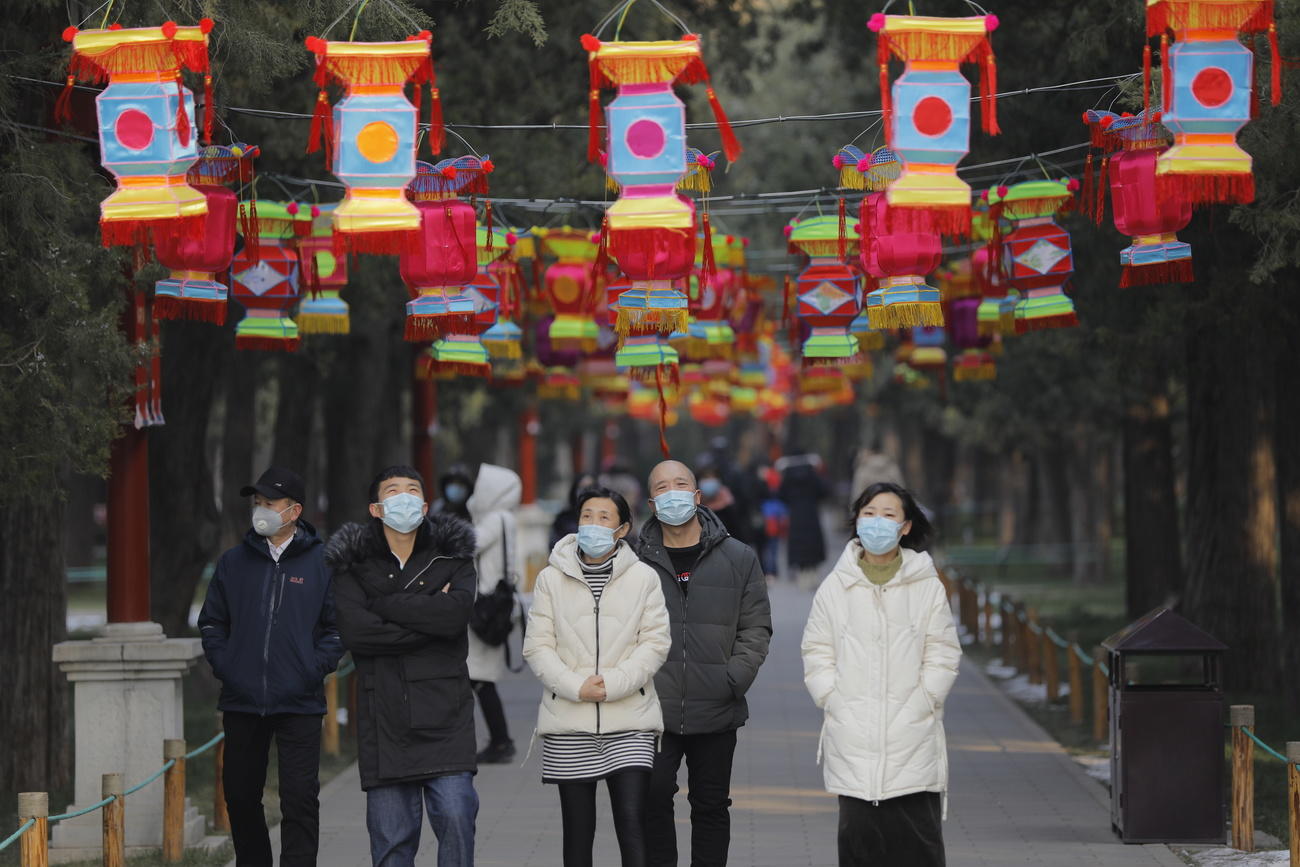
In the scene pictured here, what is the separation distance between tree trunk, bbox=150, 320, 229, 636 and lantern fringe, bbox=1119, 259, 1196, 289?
9697mm

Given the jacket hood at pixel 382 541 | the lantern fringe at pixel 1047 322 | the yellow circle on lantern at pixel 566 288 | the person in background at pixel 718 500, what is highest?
the yellow circle on lantern at pixel 566 288

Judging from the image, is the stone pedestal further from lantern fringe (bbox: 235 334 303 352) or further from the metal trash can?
the metal trash can

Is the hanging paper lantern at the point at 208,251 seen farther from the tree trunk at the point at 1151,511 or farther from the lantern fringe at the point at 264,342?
the tree trunk at the point at 1151,511

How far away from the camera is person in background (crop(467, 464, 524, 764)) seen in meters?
13.8

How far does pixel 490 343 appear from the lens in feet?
52.7

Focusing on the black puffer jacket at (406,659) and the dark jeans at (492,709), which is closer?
the black puffer jacket at (406,659)

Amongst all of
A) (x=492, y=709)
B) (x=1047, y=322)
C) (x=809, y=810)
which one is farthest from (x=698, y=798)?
(x=1047, y=322)

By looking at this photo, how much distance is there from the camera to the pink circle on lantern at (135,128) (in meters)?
9.21

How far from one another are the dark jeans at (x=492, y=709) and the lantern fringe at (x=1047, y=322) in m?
4.38

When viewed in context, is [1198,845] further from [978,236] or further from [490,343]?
[490,343]

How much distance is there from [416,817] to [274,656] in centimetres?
117

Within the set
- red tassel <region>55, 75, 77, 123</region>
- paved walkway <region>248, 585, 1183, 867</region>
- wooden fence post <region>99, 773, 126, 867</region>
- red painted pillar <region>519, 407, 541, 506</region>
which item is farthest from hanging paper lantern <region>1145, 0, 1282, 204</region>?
red painted pillar <region>519, 407, 541, 506</region>

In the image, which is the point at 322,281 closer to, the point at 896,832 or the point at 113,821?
the point at 113,821

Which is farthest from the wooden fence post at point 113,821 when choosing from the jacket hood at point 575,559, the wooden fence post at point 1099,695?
the wooden fence post at point 1099,695
